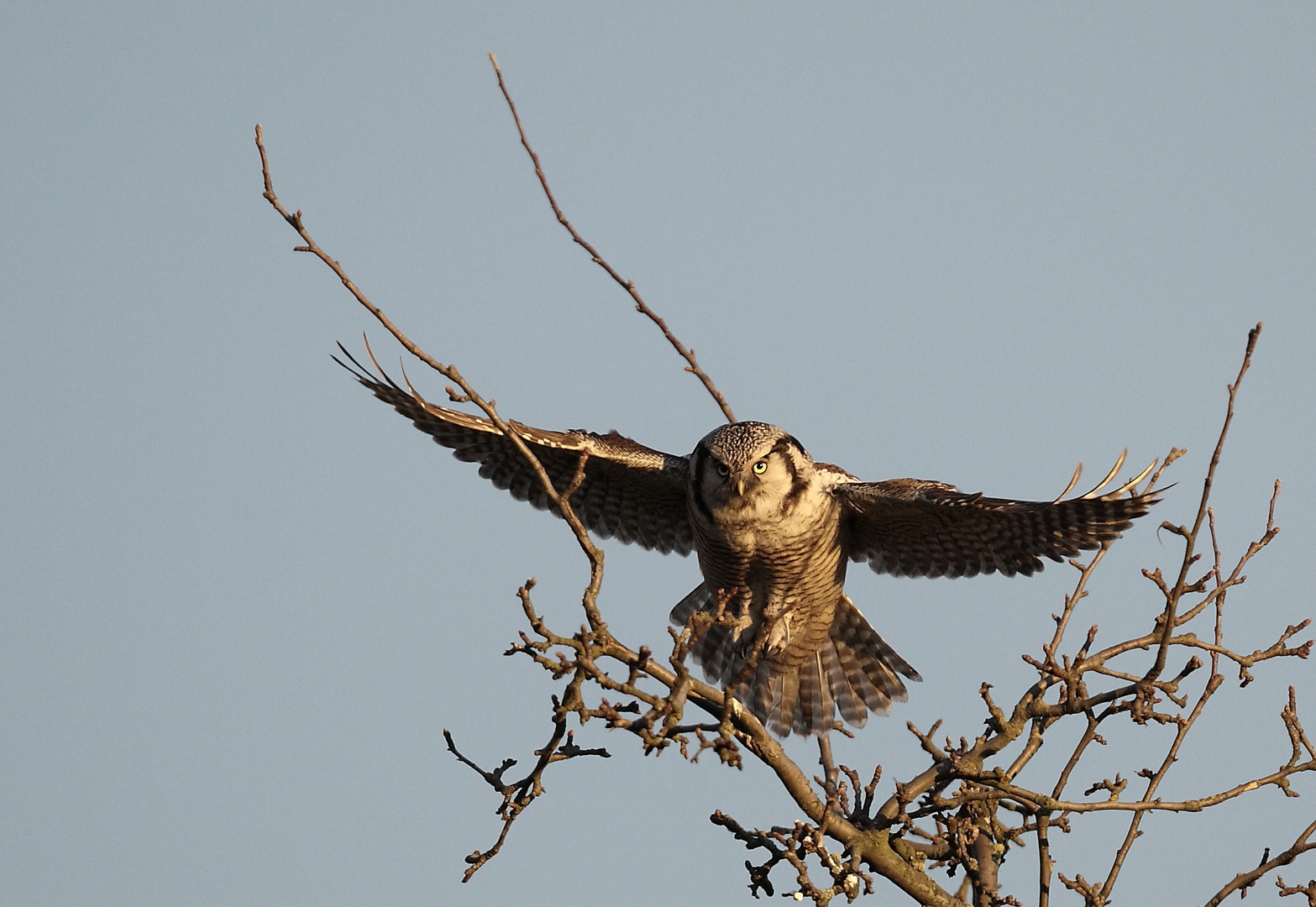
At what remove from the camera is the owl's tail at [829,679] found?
7.95m

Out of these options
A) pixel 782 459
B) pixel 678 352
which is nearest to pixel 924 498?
pixel 782 459

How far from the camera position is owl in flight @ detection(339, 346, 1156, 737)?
6.55 meters

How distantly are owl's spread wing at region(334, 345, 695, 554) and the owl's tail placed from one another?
48 centimetres

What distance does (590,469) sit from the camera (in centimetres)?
752

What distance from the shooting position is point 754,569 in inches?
282

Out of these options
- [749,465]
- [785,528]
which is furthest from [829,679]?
[749,465]

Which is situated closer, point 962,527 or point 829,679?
point 962,527

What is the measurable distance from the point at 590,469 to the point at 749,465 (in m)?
1.28

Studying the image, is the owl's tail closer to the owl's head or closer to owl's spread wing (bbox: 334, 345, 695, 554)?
owl's spread wing (bbox: 334, 345, 695, 554)

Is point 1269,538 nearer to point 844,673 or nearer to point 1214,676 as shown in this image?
point 1214,676

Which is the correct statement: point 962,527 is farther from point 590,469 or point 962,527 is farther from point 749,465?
point 590,469

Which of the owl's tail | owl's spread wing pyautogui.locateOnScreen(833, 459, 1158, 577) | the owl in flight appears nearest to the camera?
owl's spread wing pyautogui.locateOnScreen(833, 459, 1158, 577)

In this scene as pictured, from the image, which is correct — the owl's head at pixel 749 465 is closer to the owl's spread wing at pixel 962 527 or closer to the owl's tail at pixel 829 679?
the owl's spread wing at pixel 962 527

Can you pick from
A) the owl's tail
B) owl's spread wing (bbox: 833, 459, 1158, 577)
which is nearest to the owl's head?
owl's spread wing (bbox: 833, 459, 1158, 577)
